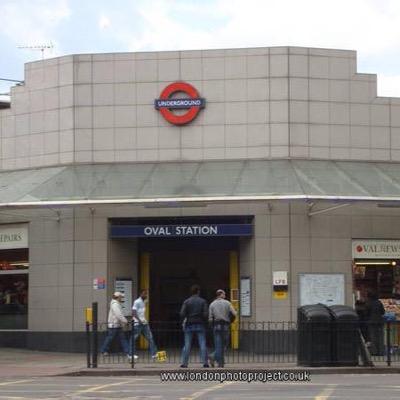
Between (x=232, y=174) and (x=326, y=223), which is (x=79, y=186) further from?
(x=326, y=223)

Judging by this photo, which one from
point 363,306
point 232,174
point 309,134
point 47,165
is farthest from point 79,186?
point 363,306

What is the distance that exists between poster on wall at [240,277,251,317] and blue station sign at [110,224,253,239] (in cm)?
135

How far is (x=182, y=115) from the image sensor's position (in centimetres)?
2655

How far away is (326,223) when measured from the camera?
25719 millimetres

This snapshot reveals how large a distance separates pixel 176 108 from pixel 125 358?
6.92 metres

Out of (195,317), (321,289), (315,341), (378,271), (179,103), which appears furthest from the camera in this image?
(378,271)

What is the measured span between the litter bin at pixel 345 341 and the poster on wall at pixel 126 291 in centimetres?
759

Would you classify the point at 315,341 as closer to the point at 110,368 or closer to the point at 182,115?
the point at 110,368

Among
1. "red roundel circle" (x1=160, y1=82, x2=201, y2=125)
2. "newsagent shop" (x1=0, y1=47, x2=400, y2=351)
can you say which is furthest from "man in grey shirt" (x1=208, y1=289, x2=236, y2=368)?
"red roundel circle" (x1=160, y1=82, x2=201, y2=125)

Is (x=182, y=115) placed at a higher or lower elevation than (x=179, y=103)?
lower

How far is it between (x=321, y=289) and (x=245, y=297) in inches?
77.5

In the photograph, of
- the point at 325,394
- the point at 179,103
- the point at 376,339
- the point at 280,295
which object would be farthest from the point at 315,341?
the point at 179,103

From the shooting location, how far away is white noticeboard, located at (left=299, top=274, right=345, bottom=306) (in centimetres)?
2552

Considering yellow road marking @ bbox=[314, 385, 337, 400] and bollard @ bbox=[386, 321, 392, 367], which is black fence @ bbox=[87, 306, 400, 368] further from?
yellow road marking @ bbox=[314, 385, 337, 400]
